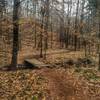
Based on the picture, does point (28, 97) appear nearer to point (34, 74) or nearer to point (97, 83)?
point (34, 74)

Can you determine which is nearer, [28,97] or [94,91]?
[28,97]

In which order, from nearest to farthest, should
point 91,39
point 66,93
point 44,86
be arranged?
point 66,93 → point 44,86 → point 91,39

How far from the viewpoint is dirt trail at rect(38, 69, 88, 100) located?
990cm

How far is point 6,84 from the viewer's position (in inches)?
432

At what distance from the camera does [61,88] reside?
1069cm

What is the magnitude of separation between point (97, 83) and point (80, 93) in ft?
6.59

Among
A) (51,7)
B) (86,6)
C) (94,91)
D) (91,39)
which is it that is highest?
(86,6)

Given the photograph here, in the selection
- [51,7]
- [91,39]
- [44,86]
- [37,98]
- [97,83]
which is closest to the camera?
[37,98]

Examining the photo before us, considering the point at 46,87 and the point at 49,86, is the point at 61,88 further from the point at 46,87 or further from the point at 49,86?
the point at 46,87

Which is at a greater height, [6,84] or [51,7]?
[51,7]

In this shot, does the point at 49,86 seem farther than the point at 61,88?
Yes

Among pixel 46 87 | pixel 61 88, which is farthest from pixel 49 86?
pixel 61 88

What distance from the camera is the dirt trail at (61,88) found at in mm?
9904

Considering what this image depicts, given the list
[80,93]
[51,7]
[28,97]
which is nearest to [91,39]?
[51,7]
